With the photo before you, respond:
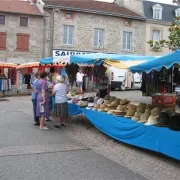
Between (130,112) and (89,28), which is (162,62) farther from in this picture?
(89,28)

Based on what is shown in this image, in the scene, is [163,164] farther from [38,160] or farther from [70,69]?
[70,69]

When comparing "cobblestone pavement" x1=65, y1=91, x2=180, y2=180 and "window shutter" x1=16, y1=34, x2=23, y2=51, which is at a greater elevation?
"window shutter" x1=16, y1=34, x2=23, y2=51

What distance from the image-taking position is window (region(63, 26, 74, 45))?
97.4 feet

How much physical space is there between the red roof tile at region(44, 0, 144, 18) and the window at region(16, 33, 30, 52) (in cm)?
354

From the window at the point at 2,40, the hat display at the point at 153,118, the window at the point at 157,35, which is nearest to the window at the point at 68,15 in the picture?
the window at the point at 2,40

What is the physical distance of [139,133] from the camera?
269 inches

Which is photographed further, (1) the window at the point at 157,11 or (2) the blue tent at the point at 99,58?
(1) the window at the point at 157,11

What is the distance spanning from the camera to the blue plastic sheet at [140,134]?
5.85 metres

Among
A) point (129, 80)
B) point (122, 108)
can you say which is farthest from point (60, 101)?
point (129, 80)

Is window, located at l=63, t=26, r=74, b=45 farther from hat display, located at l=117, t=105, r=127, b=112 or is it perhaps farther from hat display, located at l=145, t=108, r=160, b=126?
hat display, located at l=145, t=108, r=160, b=126

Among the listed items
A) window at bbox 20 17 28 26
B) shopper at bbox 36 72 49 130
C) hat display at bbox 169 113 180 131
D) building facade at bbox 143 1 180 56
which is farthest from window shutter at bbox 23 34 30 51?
hat display at bbox 169 113 180 131

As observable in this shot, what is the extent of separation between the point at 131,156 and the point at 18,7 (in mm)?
26373

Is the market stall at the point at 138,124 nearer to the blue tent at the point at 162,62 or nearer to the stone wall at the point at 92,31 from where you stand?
the blue tent at the point at 162,62

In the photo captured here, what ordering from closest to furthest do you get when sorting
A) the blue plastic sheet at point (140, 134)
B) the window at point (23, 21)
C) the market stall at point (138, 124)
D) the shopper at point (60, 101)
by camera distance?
1. the blue plastic sheet at point (140, 134)
2. the market stall at point (138, 124)
3. the shopper at point (60, 101)
4. the window at point (23, 21)
